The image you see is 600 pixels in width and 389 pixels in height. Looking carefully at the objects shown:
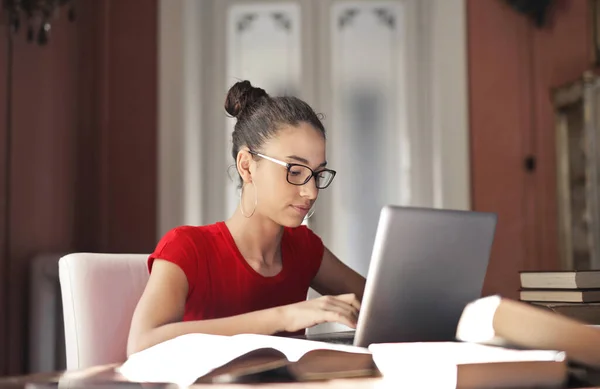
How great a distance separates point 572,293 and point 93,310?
81 centimetres

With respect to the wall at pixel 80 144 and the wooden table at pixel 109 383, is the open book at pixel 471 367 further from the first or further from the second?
the wall at pixel 80 144

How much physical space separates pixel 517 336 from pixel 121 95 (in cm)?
365

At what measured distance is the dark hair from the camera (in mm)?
1548

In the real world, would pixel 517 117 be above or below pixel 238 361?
above

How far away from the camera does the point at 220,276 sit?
1.55m

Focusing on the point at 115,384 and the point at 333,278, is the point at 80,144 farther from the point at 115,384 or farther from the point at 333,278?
the point at 115,384

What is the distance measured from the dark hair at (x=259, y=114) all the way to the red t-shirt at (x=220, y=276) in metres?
0.21

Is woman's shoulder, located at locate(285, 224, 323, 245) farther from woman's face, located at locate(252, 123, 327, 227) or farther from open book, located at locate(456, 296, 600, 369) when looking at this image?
open book, located at locate(456, 296, 600, 369)

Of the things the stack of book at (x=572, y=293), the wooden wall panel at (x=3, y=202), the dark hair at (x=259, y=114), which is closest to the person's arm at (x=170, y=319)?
the dark hair at (x=259, y=114)

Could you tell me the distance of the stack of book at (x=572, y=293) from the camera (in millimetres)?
1152

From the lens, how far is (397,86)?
4137mm

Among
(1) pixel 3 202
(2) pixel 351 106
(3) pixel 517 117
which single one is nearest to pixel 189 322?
(1) pixel 3 202

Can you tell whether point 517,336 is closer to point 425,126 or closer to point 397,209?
point 397,209

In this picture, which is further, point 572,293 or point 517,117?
point 517,117
